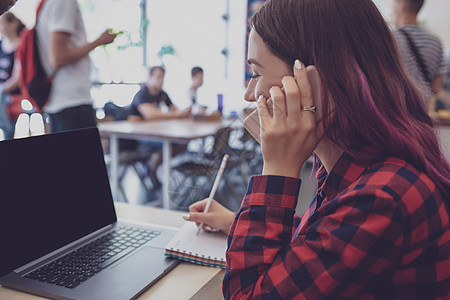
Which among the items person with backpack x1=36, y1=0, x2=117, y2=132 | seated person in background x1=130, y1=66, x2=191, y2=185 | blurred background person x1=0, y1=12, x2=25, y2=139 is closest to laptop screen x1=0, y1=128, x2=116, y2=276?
person with backpack x1=36, y1=0, x2=117, y2=132

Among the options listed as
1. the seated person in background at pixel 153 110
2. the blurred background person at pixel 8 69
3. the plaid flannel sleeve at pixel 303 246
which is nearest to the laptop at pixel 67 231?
the plaid flannel sleeve at pixel 303 246

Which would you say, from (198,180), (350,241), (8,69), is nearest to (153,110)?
(198,180)

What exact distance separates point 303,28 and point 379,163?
247 millimetres

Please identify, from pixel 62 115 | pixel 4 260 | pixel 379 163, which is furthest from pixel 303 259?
pixel 62 115

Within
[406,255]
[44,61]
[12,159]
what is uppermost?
[44,61]

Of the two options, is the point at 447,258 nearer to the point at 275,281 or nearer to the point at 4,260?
the point at 275,281

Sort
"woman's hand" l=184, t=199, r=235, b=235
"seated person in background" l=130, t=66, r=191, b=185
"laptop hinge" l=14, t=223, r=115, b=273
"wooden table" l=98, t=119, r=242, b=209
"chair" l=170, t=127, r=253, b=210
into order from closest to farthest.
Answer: "laptop hinge" l=14, t=223, r=115, b=273, "woman's hand" l=184, t=199, r=235, b=235, "wooden table" l=98, t=119, r=242, b=209, "chair" l=170, t=127, r=253, b=210, "seated person in background" l=130, t=66, r=191, b=185

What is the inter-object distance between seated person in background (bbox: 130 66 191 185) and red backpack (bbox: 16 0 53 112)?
1924mm

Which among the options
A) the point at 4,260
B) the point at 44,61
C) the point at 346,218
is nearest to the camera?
the point at 346,218

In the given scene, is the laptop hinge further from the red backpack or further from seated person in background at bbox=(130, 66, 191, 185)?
seated person in background at bbox=(130, 66, 191, 185)

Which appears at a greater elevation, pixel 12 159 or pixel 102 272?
pixel 12 159

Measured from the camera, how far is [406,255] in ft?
1.98

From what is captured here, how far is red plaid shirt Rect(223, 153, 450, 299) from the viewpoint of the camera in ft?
1.87

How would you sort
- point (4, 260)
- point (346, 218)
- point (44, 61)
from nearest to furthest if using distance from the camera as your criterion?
point (346, 218) < point (4, 260) < point (44, 61)
